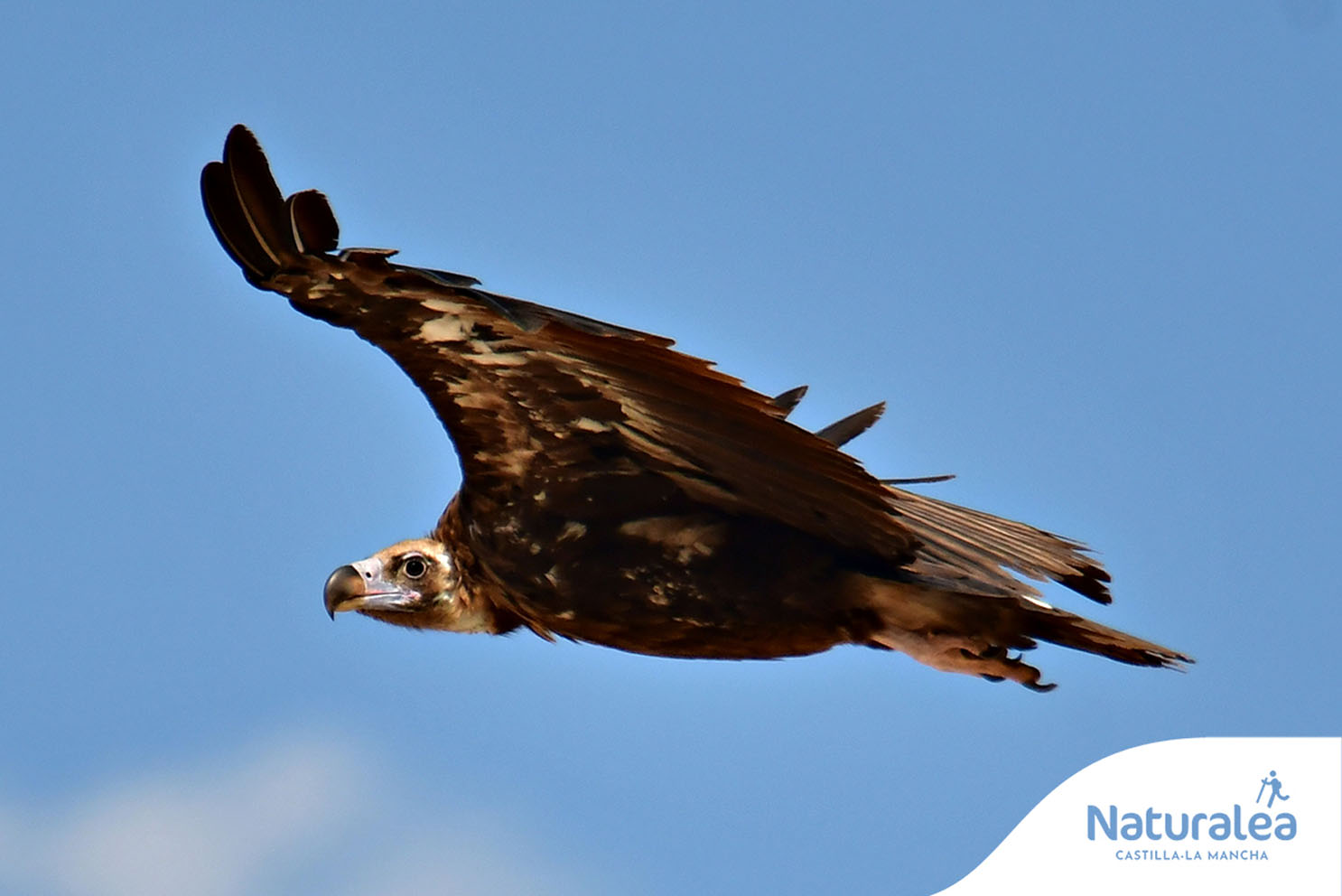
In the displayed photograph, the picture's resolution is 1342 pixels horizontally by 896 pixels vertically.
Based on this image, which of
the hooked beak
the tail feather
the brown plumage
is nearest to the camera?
the brown plumage

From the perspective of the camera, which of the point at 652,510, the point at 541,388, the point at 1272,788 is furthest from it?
the point at 1272,788

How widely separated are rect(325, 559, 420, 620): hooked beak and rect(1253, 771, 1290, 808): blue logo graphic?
378 centimetres

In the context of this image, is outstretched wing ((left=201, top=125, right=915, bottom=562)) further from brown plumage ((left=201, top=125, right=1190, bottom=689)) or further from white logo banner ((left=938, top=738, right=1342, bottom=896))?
white logo banner ((left=938, top=738, right=1342, bottom=896))

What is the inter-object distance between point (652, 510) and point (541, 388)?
78 cm

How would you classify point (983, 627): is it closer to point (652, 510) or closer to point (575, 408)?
point (652, 510)

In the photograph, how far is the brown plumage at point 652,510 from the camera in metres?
6.88

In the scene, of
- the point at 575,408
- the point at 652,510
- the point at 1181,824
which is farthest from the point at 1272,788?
the point at 575,408

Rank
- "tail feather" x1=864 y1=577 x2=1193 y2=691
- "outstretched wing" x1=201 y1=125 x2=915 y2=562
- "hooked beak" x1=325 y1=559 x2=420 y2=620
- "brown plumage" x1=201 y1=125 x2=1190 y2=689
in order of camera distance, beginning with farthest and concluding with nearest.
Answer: "hooked beak" x1=325 y1=559 x2=420 y2=620 < "tail feather" x1=864 y1=577 x2=1193 y2=691 < "brown plumage" x1=201 y1=125 x2=1190 y2=689 < "outstretched wing" x1=201 y1=125 x2=915 y2=562

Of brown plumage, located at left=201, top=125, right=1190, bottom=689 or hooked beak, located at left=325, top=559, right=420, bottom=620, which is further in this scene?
hooked beak, located at left=325, top=559, right=420, bottom=620

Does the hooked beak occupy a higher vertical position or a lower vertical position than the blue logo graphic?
higher

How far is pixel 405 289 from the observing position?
22.4ft

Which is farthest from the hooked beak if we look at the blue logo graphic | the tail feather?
the blue logo graphic

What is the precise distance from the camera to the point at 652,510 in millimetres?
7930

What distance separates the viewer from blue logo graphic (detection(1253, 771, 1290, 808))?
938cm
